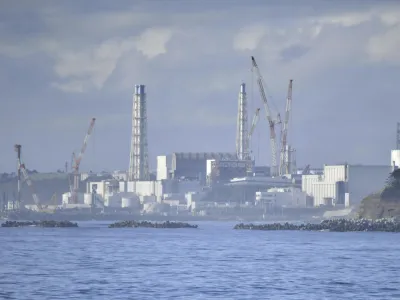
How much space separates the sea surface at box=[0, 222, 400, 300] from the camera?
232ft

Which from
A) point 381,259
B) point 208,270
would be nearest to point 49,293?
point 208,270

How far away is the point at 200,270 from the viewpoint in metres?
86.2

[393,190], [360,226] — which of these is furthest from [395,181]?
[360,226]

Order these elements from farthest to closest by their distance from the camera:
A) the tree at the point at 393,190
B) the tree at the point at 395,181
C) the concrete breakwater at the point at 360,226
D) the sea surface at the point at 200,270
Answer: the tree at the point at 395,181, the tree at the point at 393,190, the concrete breakwater at the point at 360,226, the sea surface at the point at 200,270

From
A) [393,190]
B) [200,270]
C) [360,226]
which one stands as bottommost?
[200,270]

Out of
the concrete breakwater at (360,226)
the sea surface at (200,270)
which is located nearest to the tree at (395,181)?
the concrete breakwater at (360,226)

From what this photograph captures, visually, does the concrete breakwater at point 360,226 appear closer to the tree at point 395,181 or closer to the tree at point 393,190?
the tree at point 393,190

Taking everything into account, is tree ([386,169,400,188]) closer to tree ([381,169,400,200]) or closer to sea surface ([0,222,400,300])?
tree ([381,169,400,200])

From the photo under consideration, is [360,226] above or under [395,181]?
under

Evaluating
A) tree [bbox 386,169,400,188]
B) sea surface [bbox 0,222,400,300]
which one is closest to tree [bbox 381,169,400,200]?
tree [bbox 386,169,400,188]

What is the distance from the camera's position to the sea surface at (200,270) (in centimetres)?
7069

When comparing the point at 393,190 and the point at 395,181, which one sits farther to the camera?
the point at 395,181

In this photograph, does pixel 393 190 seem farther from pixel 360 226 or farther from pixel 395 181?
pixel 360 226

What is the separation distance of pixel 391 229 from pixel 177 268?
Answer: 259 ft
